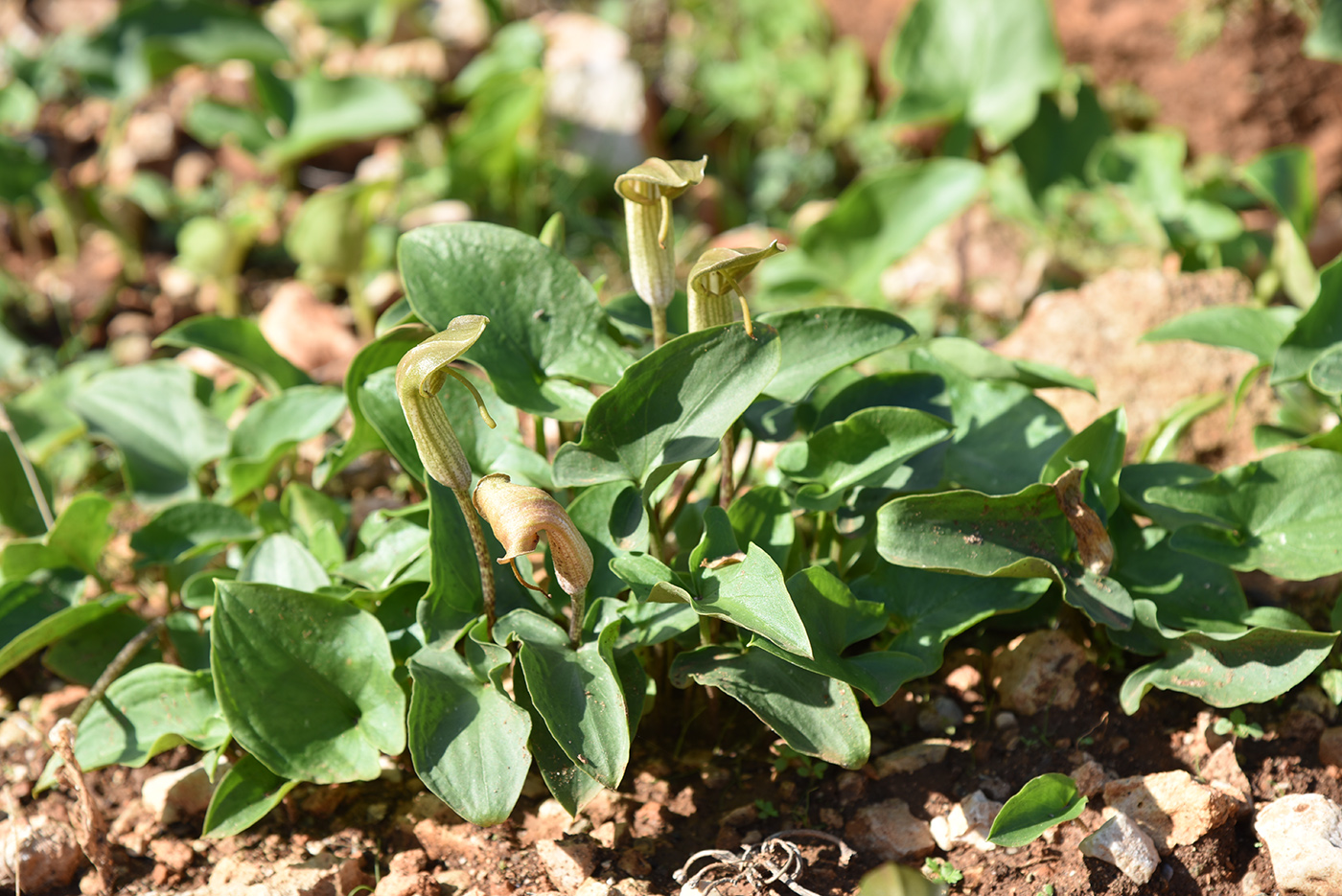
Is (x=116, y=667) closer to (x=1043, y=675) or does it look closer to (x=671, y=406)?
(x=671, y=406)

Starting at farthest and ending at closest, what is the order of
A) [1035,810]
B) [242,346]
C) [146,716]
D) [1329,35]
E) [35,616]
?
[1329,35] < [242,346] < [35,616] < [146,716] < [1035,810]

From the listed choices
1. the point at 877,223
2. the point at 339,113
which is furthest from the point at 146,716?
the point at 339,113

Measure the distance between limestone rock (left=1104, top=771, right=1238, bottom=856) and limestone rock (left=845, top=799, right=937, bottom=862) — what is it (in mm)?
289

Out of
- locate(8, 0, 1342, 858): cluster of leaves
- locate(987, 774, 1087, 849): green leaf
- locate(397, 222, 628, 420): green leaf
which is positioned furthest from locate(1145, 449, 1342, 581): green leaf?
locate(397, 222, 628, 420): green leaf

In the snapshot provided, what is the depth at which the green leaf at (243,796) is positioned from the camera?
1.66 metres

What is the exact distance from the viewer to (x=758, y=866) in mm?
1625

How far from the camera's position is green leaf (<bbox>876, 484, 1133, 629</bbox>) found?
1601 millimetres

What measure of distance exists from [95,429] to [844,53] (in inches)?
116

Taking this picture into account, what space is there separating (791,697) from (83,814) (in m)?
1.08

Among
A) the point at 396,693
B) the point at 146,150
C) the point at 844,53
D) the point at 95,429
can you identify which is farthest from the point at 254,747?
the point at 844,53

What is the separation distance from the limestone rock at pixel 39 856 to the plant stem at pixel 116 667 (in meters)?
0.17

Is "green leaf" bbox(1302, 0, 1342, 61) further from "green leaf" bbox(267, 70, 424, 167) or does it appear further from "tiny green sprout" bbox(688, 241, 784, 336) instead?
"green leaf" bbox(267, 70, 424, 167)

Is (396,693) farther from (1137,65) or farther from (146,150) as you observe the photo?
(1137,65)

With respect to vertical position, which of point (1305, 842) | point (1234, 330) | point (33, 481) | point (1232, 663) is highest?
point (1234, 330)
